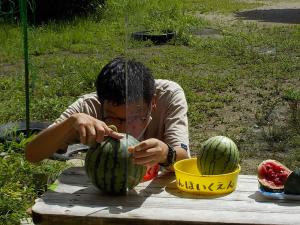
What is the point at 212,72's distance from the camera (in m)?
8.41

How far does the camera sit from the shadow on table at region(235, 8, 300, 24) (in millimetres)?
14414

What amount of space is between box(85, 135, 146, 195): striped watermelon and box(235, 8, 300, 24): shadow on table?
39.8 ft

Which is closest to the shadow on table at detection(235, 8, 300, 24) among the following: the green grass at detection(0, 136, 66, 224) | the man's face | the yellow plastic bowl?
the green grass at detection(0, 136, 66, 224)

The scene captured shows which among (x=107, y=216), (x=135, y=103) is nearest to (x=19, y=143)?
(x=135, y=103)

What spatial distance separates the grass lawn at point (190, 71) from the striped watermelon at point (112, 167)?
761mm

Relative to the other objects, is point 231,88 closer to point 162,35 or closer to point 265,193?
point 162,35

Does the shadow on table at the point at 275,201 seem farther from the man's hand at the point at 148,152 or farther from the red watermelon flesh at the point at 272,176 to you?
the man's hand at the point at 148,152

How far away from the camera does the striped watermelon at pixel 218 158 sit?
2.63 meters

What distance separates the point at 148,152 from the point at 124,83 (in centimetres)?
60

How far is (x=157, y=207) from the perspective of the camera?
240 centimetres

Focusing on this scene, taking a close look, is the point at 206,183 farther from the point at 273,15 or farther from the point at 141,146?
the point at 273,15

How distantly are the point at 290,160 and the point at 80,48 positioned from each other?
5.37m

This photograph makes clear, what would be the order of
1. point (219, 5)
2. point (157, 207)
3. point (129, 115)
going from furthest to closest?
point (219, 5), point (129, 115), point (157, 207)

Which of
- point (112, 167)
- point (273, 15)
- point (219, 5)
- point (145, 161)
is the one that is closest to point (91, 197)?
point (112, 167)
